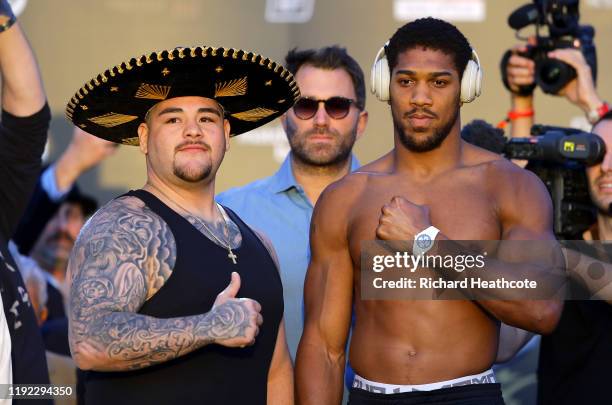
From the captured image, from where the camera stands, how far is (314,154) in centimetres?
501

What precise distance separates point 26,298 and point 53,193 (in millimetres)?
2171

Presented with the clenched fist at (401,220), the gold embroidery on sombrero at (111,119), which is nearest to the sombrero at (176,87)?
the gold embroidery on sombrero at (111,119)

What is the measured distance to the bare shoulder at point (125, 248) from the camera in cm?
348

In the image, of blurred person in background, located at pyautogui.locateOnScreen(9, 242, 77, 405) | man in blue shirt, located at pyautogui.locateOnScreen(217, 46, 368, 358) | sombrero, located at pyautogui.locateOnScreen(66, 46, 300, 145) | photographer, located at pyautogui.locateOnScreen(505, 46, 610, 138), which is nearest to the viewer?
sombrero, located at pyautogui.locateOnScreen(66, 46, 300, 145)

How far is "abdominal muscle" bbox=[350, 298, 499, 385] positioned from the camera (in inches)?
150

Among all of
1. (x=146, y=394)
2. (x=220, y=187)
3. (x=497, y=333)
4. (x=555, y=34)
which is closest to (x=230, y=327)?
(x=146, y=394)

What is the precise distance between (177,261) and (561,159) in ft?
6.51

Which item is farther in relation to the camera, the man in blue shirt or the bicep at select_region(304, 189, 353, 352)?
the man in blue shirt

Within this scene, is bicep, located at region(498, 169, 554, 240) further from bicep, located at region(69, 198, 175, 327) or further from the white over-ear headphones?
bicep, located at region(69, 198, 175, 327)

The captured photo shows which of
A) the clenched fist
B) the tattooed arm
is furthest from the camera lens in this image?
the tattooed arm

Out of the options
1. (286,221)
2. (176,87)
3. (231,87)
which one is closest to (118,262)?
(176,87)

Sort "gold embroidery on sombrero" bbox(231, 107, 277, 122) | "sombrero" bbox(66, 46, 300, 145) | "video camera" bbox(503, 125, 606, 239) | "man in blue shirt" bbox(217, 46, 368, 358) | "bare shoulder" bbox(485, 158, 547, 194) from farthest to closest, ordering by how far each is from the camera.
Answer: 1. "man in blue shirt" bbox(217, 46, 368, 358)
2. "video camera" bbox(503, 125, 606, 239)
3. "gold embroidery on sombrero" bbox(231, 107, 277, 122)
4. "bare shoulder" bbox(485, 158, 547, 194)
5. "sombrero" bbox(66, 46, 300, 145)

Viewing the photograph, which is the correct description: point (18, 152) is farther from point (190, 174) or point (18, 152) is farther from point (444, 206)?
point (444, 206)

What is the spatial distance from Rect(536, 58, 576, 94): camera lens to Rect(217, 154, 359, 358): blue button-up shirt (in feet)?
3.50
